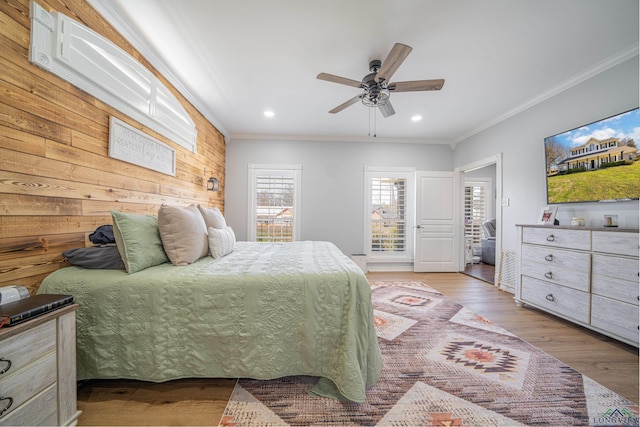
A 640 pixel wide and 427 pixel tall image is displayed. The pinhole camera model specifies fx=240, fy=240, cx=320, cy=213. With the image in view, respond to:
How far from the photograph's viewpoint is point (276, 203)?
467 cm

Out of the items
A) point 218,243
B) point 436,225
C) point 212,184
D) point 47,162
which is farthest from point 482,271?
point 47,162

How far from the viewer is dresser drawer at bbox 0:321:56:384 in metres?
0.91

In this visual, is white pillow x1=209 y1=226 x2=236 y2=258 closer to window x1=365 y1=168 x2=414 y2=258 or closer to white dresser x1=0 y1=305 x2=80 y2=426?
white dresser x1=0 y1=305 x2=80 y2=426

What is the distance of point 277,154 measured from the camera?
4633mm

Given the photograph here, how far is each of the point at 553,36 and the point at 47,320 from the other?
3858 mm

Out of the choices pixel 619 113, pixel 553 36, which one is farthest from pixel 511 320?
pixel 553 36

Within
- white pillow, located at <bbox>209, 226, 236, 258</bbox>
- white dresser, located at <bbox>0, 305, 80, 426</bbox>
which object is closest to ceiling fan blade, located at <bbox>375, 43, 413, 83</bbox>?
white pillow, located at <bbox>209, 226, 236, 258</bbox>

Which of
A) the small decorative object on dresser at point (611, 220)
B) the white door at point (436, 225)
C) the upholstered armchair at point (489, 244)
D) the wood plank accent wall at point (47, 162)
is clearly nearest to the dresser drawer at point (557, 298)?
the small decorative object on dresser at point (611, 220)

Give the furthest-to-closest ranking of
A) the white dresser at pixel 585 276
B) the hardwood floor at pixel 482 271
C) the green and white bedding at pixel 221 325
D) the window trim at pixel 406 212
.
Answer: the window trim at pixel 406 212
the hardwood floor at pixel 482 271
the white dresser at pixel 585 276
the green and white bedding at pixel 221 325

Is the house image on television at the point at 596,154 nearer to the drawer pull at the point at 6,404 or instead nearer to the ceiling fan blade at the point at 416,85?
the ceiling fan blade at the point at 416,85

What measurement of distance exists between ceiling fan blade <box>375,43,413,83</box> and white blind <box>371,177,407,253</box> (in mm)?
2813

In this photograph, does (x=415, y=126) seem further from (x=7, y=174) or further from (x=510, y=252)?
(x=7, y=174)

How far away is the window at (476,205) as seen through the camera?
21.0 ft

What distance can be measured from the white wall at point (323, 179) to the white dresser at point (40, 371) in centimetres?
345
